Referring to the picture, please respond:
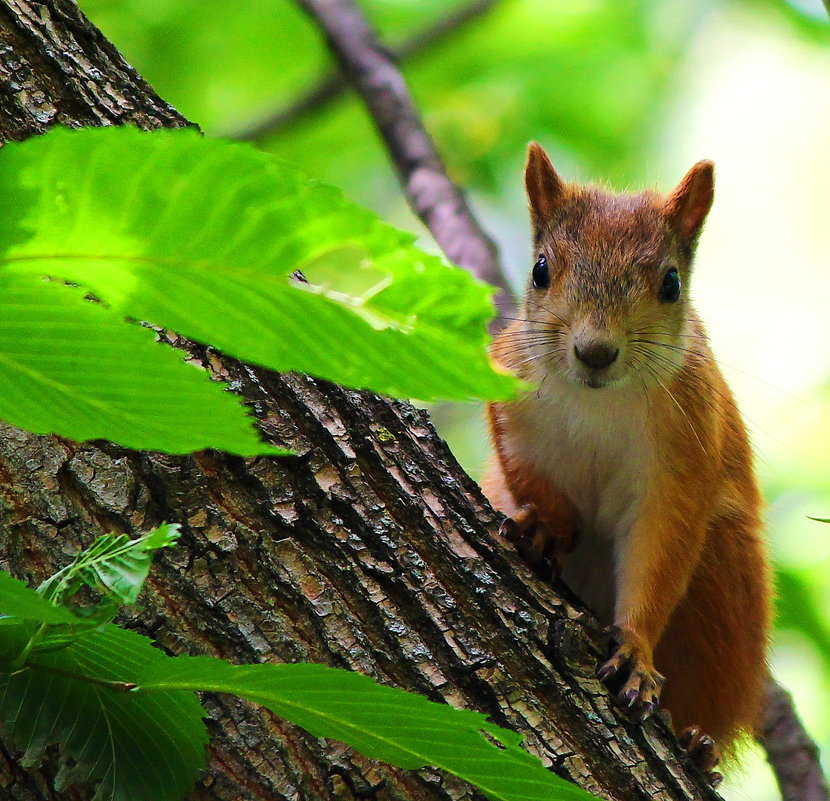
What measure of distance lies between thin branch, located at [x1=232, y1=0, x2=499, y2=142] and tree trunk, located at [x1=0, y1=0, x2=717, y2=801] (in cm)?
212

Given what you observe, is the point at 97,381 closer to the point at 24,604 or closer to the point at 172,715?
the point at 24,604

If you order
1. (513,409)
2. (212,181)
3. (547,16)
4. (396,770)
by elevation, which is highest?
(547,16)

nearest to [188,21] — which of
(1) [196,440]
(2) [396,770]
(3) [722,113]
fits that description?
(3) [722,113]

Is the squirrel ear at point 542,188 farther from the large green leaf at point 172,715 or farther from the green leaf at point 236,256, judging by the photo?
the green leaf at point 236,256

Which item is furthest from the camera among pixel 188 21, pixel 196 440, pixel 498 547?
pixel 188 21

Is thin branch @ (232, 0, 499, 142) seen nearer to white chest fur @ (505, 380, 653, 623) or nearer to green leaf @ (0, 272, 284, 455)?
white chest fur @ (505, 380, 653, 623)

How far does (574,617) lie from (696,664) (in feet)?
3.35

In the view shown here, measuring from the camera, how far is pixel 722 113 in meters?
5.83

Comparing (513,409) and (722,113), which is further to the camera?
(722,113)

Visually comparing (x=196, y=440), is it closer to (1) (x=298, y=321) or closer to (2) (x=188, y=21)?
(1) (x=298, y=321)

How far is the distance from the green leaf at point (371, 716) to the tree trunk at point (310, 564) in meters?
0.59

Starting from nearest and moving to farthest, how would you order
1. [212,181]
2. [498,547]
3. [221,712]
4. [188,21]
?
1. [212,181]
2. [221,712]
3. [498,547]
4. [188,21]

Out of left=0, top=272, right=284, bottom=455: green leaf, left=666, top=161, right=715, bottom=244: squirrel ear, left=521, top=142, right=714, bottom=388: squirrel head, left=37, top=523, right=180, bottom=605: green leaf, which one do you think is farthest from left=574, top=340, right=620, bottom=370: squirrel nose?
left=0, top=272, right=284, bottom=455: green leaf

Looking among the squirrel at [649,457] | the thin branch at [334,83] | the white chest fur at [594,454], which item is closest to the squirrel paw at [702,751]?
the squirrel at [649,457]
